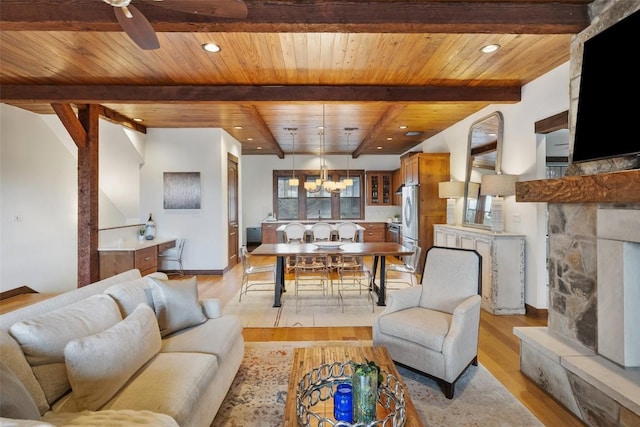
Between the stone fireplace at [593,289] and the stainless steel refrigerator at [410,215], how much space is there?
3.76 metres

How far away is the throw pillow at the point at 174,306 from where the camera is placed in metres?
2.43

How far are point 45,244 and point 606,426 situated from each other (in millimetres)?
7014

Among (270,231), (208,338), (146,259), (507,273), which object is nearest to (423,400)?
(208,338)

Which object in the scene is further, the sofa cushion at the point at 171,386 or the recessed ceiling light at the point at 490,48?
the recessed ceiling light at the point at 490,48

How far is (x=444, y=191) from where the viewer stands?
5629 millimetres

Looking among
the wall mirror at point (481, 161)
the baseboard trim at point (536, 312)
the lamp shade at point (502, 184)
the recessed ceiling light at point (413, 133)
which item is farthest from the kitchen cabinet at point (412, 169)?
the baseboard trim at point (536, 312)

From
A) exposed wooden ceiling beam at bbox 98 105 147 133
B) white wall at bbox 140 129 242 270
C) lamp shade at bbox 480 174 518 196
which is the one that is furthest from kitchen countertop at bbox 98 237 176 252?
lamp shade at bbox 480 174 518 196

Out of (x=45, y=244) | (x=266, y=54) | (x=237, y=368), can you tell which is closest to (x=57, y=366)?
(x=237, y=368)

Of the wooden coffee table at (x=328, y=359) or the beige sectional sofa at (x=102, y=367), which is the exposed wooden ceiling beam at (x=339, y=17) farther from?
the wooden coffee table at (x=328, y=359)

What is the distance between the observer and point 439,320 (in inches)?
103

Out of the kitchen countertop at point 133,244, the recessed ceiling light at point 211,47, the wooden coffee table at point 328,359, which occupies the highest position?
the recessed ceiling light at point 211,47

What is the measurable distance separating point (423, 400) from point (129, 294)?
2137 mm

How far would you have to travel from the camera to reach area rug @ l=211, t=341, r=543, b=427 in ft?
6.94

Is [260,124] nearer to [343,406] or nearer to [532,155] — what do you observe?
[532,155]
